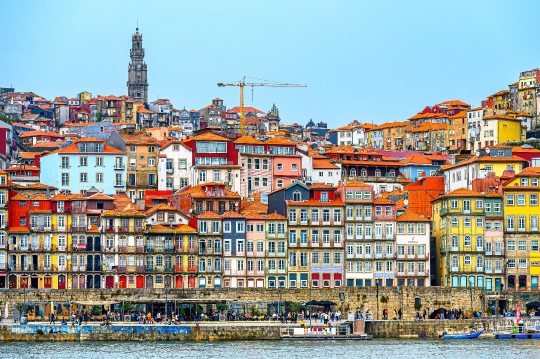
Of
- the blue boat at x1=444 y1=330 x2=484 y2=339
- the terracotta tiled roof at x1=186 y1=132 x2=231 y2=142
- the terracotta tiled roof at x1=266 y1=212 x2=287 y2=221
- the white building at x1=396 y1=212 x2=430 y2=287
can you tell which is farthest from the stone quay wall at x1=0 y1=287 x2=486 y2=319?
the terracotta tiled roof at x1=186 y1=132 x2=231 y2=142

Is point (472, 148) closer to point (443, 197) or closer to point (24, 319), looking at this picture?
point (443, 197)

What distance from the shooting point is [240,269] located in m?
107

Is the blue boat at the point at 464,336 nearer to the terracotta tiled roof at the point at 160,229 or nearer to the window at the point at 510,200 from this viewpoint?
the window at the point at 510,200

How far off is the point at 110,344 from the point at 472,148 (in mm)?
84172

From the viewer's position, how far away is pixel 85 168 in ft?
394

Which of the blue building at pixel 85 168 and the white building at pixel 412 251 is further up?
the blue building at pixel 85 168

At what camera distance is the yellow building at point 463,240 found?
355 feet

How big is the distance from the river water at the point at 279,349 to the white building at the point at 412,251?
15551mm

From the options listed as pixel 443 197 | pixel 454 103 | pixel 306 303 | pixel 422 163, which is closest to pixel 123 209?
pixel 306 303

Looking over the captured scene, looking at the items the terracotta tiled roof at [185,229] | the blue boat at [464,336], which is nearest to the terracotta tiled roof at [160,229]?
the terracotta tiled roof at [185,229]

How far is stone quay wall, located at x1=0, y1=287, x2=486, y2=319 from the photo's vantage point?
98875 millimetres

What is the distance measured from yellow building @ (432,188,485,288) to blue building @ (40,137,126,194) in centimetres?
3012

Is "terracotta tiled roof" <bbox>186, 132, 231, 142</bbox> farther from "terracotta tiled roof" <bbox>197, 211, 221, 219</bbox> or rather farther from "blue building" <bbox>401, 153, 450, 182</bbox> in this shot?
"blue building" <bbox>401, 153, 450, 182</bbox>

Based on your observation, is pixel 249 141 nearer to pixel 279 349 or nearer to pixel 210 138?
pixel 210 138
